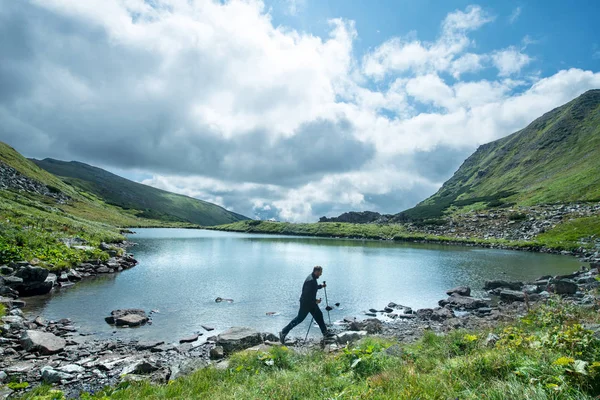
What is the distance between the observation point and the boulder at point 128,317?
68.5 ft

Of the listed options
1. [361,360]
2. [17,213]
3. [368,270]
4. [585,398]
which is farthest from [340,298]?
[17,213]

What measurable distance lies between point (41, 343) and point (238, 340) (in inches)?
375

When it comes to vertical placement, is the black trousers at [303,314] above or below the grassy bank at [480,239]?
below

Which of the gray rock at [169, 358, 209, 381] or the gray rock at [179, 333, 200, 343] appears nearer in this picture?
the gray rock at [169, 358, 209, 381]

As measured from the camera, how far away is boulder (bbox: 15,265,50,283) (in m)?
25.2

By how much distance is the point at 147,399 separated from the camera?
357 inches

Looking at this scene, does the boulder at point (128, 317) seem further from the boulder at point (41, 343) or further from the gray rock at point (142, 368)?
the gray rock at point (142, 368)

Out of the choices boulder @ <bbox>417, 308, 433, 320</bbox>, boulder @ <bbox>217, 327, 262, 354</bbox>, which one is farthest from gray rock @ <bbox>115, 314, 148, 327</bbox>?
boulder @ <bbox>417, 308, 433, 320</bbox>

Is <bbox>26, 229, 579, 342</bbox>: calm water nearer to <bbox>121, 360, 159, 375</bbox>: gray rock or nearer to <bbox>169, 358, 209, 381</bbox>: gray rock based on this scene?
<bbox>121, 360, 159, 375</bbox>: gray rock

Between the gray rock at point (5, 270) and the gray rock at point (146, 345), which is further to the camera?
the gray rock at point (5, 270)

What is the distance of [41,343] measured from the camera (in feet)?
49.7

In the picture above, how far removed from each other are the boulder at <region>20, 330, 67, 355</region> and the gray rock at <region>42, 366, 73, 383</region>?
3.08m

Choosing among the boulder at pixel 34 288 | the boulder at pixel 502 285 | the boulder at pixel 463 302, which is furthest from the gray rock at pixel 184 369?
the boulder at pixel 502 285

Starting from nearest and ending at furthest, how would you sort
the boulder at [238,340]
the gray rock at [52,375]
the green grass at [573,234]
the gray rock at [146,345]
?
the gray rock at [52,375] → the boulder at [238,340] → the gray rock at [146,345] → the green grass at [573,234]
